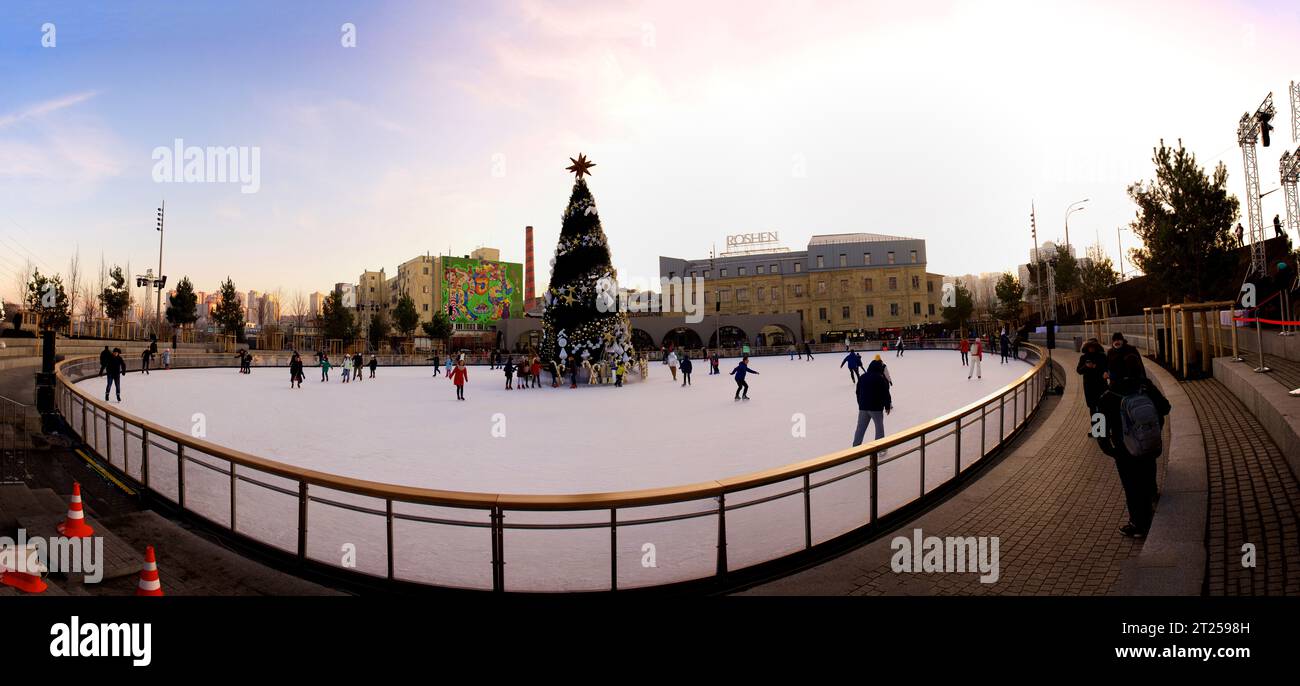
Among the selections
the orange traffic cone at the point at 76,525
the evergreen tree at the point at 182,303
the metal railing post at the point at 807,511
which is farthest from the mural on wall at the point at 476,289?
the metal railing post at the point at 807,511

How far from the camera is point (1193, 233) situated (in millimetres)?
21953

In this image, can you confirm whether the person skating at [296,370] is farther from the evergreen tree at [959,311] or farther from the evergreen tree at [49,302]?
the evergreen tree at [959,311]

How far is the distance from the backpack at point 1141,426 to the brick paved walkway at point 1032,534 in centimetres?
68

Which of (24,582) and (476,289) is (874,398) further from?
(476,289)

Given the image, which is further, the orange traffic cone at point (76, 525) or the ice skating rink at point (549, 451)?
the orange traffic cone at point (76, 525)

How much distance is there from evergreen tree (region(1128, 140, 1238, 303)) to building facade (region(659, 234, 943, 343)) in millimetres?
37142

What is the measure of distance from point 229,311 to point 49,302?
59.6 ft

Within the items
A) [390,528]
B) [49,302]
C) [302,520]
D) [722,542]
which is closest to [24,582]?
[302,520]

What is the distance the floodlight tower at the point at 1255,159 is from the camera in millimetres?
28203

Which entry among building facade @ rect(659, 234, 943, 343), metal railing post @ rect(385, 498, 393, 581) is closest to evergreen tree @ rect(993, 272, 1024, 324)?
building facade @ rect(659, 234, 943, 343)

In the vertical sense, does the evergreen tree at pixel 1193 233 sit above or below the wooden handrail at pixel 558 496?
above
